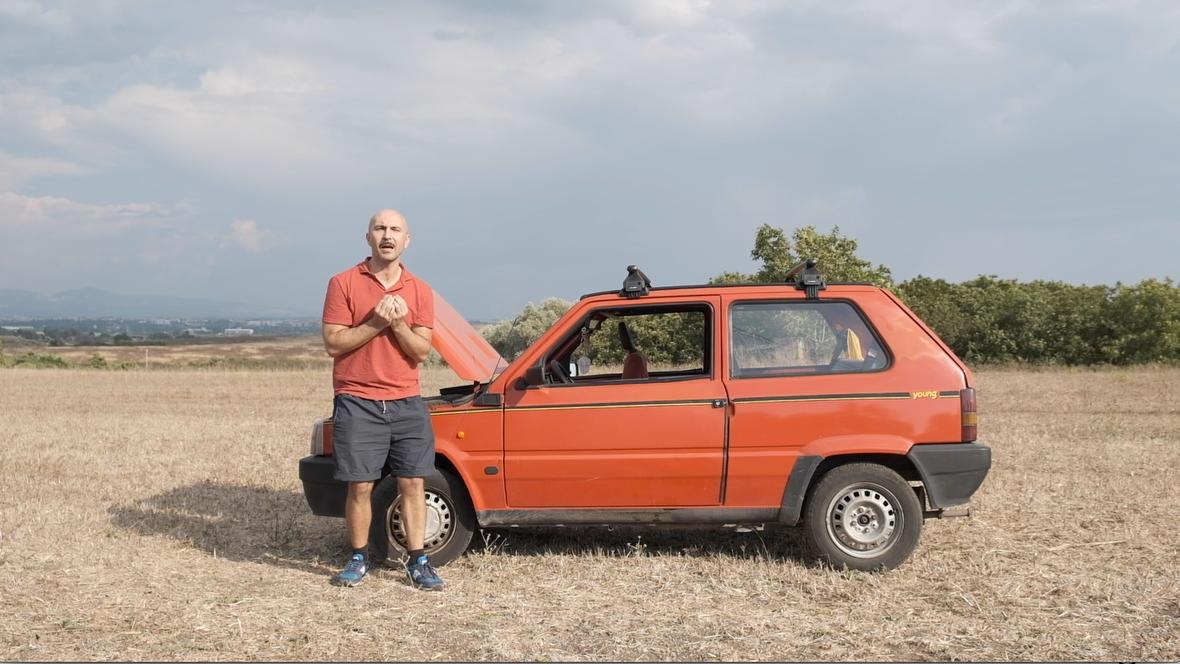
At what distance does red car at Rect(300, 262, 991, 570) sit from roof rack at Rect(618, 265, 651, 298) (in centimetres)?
1

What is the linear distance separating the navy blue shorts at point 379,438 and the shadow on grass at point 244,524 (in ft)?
3.36

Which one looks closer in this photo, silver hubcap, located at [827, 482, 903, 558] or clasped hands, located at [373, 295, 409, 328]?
clasped hands, located at [373, 295, 409, 328]

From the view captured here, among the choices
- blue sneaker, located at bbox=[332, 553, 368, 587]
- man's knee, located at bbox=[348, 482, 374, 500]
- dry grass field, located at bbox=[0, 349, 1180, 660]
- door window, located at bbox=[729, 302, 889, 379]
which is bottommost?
dry grass field, located at bbox=[0, 349, 1180, 660]

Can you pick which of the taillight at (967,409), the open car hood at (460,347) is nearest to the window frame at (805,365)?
the taillight at (967,409)

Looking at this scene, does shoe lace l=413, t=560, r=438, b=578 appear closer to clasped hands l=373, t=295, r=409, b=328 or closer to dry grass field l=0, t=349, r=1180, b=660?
dry grass field l=0, t=349, r=1180, b=660

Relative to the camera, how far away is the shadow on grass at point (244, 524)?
710 centimetres

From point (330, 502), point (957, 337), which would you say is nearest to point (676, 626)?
point (330, 502)

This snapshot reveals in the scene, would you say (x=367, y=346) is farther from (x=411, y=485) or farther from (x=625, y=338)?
(x=625, y=338)

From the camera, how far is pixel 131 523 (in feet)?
26.5

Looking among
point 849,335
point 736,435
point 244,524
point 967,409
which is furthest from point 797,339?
point 244,524

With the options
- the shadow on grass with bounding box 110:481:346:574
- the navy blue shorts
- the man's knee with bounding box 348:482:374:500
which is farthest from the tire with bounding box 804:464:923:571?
the shadow on grass with bounding box 110:481:346:574

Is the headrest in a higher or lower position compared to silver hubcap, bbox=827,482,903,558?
higher

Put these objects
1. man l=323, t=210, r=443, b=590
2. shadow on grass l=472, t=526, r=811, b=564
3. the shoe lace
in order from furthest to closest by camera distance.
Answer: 1. shadow on grass l=472, t=526, r=811, b=564
2. the shoe lace
3. man l=323, t=210, r=443, b=590

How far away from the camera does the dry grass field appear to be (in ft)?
16.1
